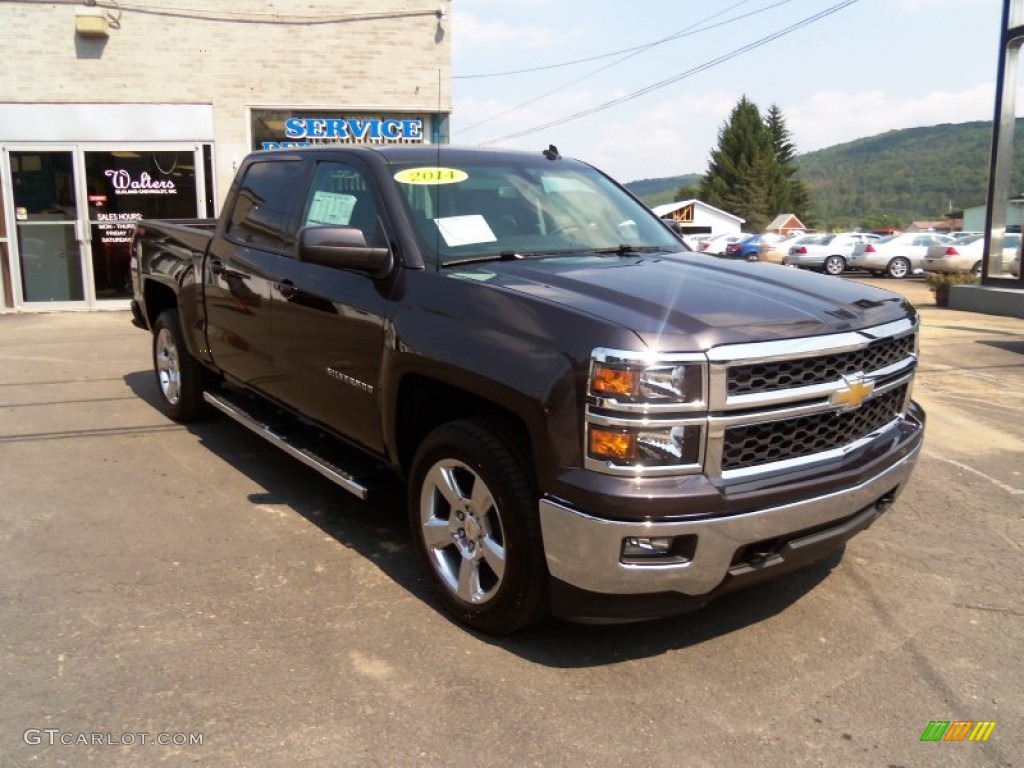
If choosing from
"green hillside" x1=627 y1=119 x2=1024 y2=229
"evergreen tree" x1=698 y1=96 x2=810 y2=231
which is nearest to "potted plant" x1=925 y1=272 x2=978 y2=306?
"evergreen tree" x1=698 y1=96 x2=810 y2=231

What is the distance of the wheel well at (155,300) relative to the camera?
7012 millimetres

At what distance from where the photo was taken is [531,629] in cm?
356

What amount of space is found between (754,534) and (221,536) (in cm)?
282

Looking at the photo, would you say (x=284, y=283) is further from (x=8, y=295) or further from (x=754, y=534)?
(x=8, y=295)

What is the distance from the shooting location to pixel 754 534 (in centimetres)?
297

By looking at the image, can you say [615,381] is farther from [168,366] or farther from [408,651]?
[168,366]

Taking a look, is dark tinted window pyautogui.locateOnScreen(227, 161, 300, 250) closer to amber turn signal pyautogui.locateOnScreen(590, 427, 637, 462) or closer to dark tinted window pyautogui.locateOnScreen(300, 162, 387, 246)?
dark tinted window pyautogui.locateOnScreen(300, 162, 387, 246)

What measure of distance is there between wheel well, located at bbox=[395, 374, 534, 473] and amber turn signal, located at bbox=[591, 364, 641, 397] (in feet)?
2.40

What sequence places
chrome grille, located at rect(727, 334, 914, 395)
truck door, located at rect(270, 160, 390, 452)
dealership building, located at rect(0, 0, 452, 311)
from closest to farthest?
1. chrome grille, located at rect(727, 334, 914, 395)
2. truck door, located at rect(270, 160, 390, 452)
3. dealership building, located at rect(0, 0, 452, 311)

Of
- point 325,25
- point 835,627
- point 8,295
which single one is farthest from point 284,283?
point 8,295

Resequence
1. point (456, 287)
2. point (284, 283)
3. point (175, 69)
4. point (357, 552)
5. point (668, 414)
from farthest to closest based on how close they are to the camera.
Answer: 1. point (175, 69)
2. point (284, 283)
3. point (357, 552)
4. point (456, 287)
5. point (668, 414)

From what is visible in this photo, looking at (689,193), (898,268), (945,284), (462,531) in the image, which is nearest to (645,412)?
(462,531)

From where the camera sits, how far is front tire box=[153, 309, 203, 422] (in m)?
6.40

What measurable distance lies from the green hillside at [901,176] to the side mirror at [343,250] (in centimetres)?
11883
